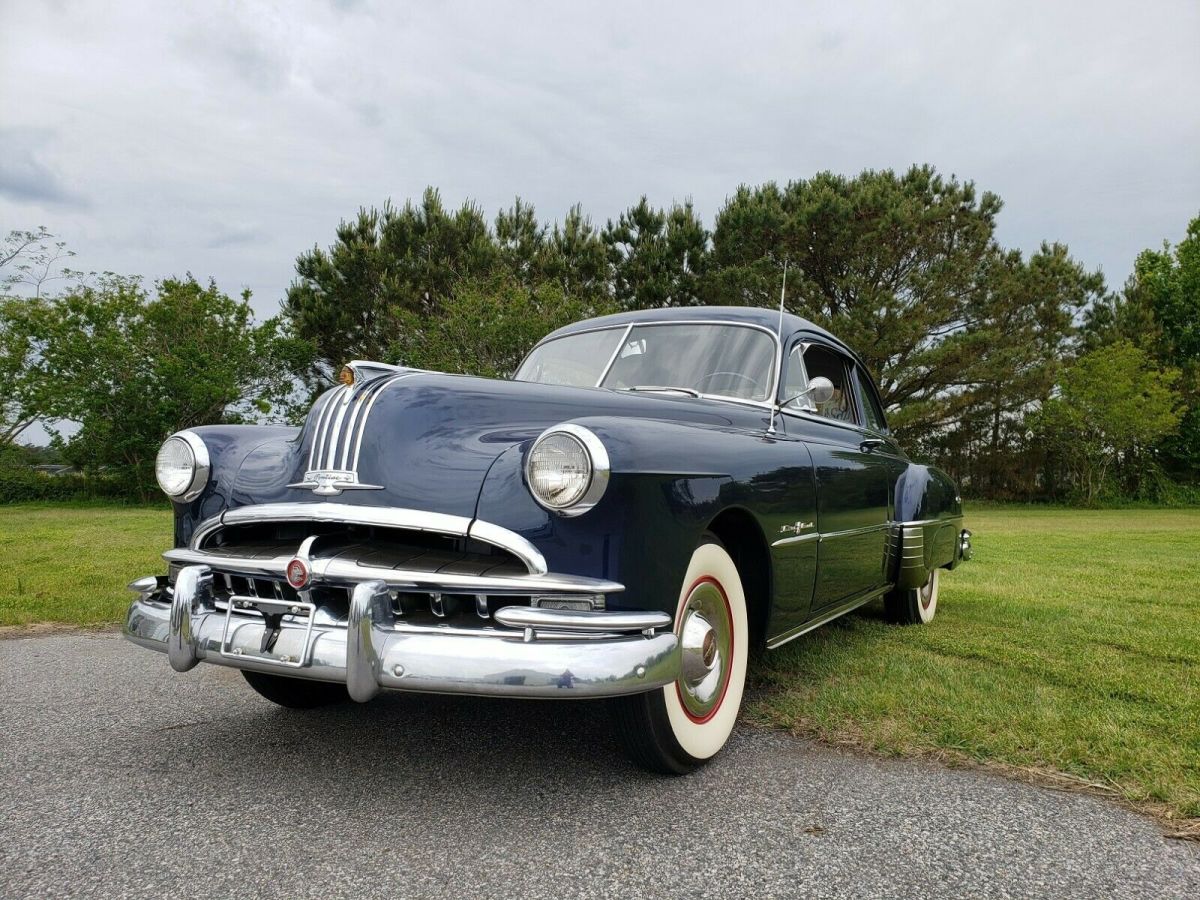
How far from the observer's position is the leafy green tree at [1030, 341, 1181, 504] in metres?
26.0

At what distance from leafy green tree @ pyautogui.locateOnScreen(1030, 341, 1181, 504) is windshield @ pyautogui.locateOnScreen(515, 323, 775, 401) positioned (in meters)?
26.3

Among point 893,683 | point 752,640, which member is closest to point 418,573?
point 752,640

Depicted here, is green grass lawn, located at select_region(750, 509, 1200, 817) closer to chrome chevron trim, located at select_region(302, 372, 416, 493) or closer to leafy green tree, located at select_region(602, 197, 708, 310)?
chrome chevron trim, located at select_region(302, 372, 416, 493)

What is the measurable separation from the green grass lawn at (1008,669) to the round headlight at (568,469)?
4.51ft

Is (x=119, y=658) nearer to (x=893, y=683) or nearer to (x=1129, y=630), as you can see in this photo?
(x=893, y=683)

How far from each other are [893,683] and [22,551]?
29.3ft

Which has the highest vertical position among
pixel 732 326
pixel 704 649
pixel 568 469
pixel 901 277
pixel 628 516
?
pixel 901 277

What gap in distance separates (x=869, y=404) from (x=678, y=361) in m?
1.90

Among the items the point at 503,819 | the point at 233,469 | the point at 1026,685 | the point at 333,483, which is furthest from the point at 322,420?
the point at 1026,685

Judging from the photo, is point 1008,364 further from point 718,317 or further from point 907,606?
point 718,317

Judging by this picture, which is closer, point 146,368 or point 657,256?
point 146,368

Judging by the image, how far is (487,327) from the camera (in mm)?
19469

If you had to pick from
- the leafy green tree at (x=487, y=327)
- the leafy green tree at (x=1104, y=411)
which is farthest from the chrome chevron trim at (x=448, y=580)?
the leafy green tree at (x=1104, y=411)

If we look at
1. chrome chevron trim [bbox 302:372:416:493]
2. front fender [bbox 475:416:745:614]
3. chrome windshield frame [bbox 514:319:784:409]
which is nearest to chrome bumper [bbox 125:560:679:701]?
front fender [bbox 475:416:745:614]
